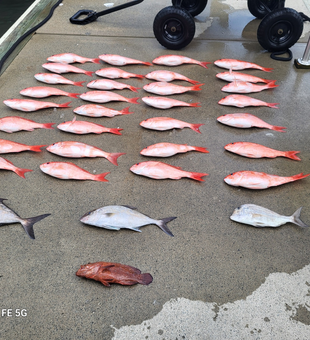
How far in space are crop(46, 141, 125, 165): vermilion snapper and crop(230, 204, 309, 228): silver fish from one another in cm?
131

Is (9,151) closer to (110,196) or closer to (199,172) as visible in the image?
(110,196)

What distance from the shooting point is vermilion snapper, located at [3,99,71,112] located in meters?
3.66

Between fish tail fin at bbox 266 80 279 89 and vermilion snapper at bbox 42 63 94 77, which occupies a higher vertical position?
fish tail fin at bbox 266 80 279 89

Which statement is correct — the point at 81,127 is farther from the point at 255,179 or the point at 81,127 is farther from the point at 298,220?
the point at 298,220

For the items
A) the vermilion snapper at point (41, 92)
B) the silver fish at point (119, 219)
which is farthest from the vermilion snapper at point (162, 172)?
the vermilion snapper at point (41, 92)

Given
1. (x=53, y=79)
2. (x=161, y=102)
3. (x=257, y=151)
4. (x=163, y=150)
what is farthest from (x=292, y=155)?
(x=53, y=79)

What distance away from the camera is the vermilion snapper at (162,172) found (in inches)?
115

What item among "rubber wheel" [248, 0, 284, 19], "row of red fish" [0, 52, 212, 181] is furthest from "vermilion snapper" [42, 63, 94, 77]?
"rubber wheel" [248, 0, 284, 19]

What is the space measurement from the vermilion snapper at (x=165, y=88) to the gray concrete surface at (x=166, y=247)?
30 centimetres

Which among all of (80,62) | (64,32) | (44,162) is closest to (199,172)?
(44,162)

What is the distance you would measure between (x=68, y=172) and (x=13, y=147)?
72cm

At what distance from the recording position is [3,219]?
2.51 metres

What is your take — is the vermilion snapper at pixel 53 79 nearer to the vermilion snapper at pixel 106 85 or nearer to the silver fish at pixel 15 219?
the vermilion snapper at pixel 106 85

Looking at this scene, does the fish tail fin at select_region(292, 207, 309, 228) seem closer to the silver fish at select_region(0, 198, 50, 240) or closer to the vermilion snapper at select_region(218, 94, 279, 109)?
the vermilion snapper at select_region(218, 94, 279, 109)
